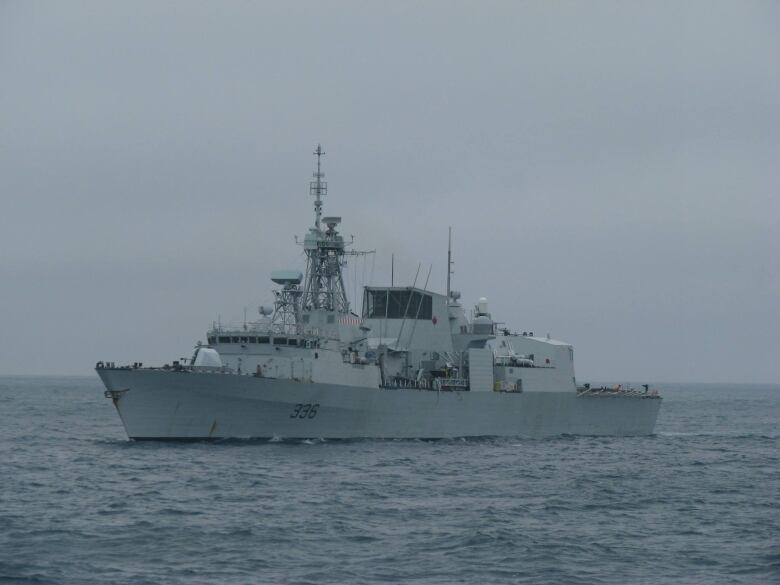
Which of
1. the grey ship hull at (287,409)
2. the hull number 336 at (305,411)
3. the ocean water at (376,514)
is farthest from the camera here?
the hull number 336 at (305,411)

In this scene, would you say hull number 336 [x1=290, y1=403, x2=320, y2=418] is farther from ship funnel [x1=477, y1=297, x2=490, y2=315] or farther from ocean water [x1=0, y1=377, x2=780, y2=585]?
ship funnel [x1=477, y1=297, x2=490, y2=315]

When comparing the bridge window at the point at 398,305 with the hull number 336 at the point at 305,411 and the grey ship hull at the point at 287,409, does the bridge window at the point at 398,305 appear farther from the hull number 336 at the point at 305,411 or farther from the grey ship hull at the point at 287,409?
the hull number 336 at the point at 305,411

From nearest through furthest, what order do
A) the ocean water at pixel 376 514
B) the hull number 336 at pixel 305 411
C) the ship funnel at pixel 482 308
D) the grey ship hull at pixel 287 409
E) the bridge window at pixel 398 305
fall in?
the ocean water at pixel 376 514
the grey ship hull at pixel 287 409
the hull number 336 at pixel 305 411
the bridge window at pixel 398 305
the ship funnel at pixel 482 308

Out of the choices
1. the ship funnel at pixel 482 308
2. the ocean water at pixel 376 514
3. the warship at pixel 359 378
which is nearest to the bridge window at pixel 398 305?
the warship at pixel 359 378

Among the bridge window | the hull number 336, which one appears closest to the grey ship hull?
the hull number 336

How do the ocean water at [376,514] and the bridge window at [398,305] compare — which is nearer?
the ocean water at [376,514]

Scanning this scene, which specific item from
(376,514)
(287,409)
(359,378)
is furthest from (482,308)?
(376,514)

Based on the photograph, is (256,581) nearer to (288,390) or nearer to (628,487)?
(628,487)

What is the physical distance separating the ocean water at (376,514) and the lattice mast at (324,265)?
7313mm

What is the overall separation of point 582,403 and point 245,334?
2001 centimetres

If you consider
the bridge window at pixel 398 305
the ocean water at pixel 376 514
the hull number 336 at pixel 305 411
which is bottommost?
the ocean water at pixel 376 514

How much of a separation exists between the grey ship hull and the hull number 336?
0.04 meters

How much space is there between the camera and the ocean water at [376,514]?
808 inches

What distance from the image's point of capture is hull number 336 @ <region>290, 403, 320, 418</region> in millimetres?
40722
